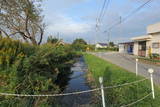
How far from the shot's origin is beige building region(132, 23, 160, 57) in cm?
2545

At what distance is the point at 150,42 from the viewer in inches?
1091

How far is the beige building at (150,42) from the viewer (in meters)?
25.5

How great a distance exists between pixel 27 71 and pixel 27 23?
10.8 meters

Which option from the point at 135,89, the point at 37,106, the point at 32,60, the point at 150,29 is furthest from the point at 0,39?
the point at 150,29

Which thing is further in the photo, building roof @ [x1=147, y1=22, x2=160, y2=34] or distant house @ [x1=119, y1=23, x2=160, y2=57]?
distant house @ [x1=119, y1=23, x2=160, y2=57]

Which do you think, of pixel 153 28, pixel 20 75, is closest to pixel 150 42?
pixel 153 28

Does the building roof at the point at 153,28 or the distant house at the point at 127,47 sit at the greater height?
the building roof at the point at 153,28

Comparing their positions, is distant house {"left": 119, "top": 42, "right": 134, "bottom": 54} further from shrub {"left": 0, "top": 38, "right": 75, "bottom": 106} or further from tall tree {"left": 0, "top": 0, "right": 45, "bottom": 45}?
shrub {"left": 0, "top": 38, "right": 75, "bottom": 106}

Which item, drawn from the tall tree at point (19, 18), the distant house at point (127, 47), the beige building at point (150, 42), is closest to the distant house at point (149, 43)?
the beige building at point (150, 42)

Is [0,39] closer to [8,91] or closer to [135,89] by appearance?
[8,91]

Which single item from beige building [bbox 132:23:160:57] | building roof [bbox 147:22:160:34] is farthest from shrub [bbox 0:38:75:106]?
beige building [bbox 132:23:160:57]

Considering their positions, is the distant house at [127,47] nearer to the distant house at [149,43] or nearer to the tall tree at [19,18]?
the distant house at [149,43]

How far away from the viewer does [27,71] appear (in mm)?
6414

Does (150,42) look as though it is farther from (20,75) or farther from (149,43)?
(20,75)
